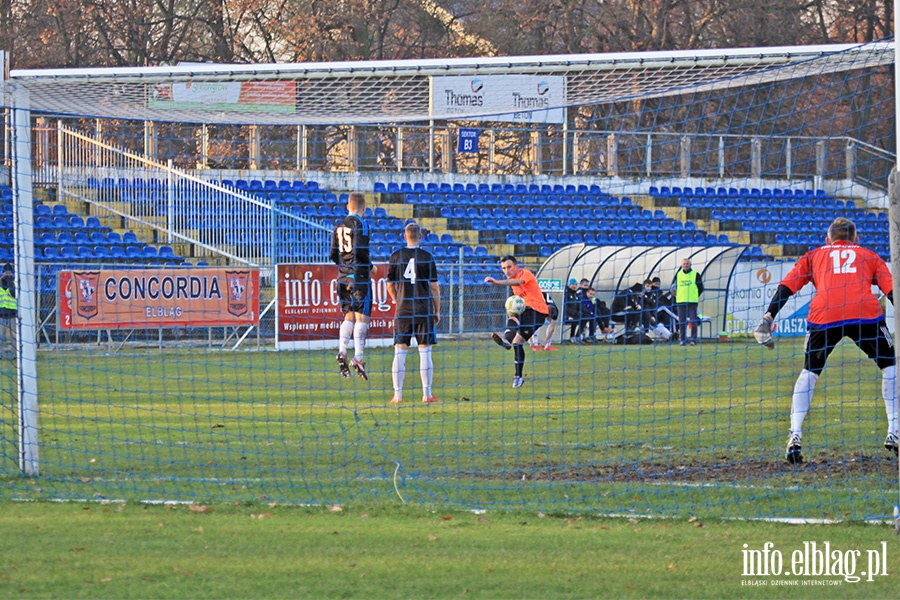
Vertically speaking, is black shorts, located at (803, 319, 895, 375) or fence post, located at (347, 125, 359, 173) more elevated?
fence post, located at (347, 125, 359, 173)

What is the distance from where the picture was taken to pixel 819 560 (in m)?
5.46

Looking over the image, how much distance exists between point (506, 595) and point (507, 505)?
1.77 meters

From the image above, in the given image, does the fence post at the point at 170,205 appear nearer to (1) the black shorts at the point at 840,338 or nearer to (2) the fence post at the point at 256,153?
(2) the fence post at the point at 256,153

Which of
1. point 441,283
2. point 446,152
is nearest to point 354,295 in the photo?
point 441,283

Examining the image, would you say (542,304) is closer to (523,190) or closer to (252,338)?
(252,338)

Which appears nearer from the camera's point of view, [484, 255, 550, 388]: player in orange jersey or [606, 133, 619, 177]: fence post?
[484, 255, 550, 388]: player in orange jersey

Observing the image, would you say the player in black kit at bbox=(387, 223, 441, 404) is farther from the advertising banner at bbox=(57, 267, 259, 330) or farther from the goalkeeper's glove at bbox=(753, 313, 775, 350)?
the advertising banner at bbox=(57, 267, 259, 330)

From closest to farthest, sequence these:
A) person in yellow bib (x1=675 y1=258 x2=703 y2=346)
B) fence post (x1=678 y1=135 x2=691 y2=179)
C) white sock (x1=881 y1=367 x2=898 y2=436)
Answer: white sock (x1=881 y1=367 x2=898 y2=436)
person in yellow bib (x1=675 y1=258 x2=703 y2=346)
fence post (x1=678 y1=135 x2=691 y2=179)

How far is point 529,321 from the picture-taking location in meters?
14.9

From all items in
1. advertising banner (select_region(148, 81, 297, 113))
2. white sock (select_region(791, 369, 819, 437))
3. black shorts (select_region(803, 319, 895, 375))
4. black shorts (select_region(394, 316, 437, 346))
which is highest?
advertising banner (select_region(148, 81, 297, 113))

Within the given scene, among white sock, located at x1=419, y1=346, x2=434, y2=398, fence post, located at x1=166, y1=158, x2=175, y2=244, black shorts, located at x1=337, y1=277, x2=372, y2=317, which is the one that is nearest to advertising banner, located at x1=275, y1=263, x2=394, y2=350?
fence post, located at x1=166, y1=158, x2=175, y2=244

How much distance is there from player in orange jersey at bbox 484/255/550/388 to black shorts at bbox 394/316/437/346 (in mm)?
2199

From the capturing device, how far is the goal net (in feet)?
25.5

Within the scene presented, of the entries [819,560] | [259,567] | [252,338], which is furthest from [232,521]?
[252,338]
